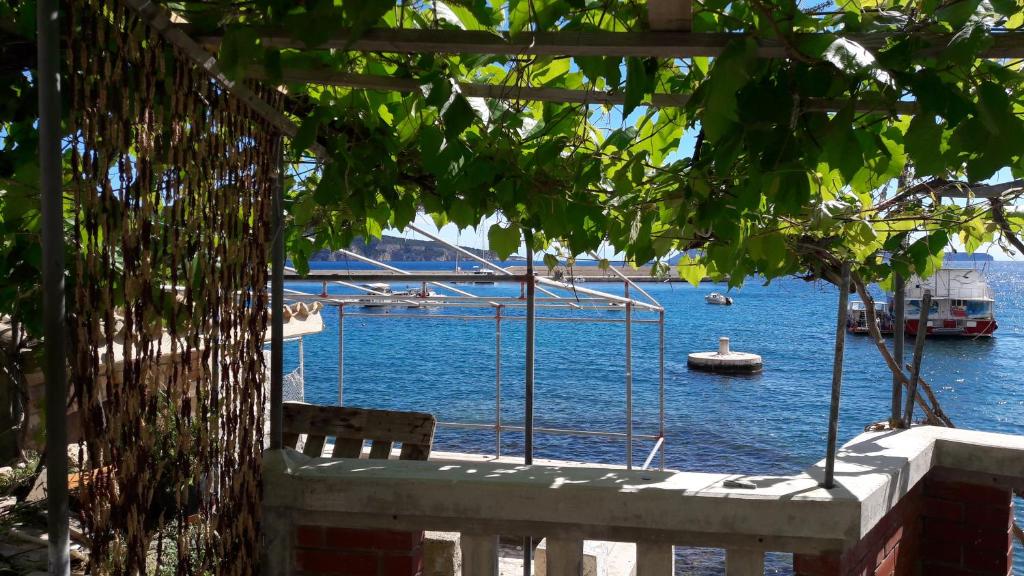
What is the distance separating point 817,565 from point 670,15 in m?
1.36

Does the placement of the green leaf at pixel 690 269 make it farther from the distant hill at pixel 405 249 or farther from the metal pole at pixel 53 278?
the metal pole at pixel 53 278

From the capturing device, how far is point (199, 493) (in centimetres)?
195

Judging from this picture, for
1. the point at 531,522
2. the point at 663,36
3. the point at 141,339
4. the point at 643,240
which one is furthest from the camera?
the point at 643,240

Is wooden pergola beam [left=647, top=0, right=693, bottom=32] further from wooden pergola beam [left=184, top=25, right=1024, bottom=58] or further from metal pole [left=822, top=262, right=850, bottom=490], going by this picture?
metal pole [left=822, top=262, right=850, bottom=490]

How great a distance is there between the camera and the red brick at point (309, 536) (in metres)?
2.06

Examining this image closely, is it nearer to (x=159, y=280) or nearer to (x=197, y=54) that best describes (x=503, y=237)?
(x=159, y=280)

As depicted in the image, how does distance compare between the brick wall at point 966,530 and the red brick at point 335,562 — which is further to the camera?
the brick wall at point 966,530

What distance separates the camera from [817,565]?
1.82 meters

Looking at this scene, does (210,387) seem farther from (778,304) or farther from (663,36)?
(778,304)

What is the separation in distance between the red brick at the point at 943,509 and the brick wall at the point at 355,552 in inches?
67.4

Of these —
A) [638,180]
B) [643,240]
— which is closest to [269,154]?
[638,180]

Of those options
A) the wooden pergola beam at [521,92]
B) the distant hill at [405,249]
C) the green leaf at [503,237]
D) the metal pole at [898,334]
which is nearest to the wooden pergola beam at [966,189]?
the metal pole at [898,334]

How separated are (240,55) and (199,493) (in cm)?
119

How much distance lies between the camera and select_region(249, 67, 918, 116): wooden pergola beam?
5.05 feet
